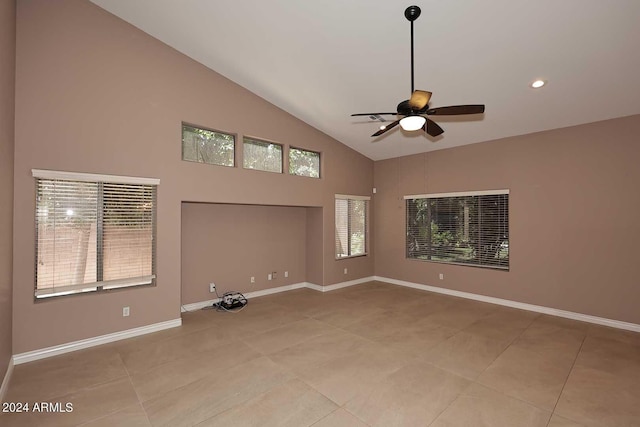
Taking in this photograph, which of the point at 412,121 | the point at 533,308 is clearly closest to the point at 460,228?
the point at 533,308

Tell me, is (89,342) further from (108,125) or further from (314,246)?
(314,246)

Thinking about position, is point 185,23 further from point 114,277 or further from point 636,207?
point 636,207

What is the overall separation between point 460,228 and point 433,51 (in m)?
3.93

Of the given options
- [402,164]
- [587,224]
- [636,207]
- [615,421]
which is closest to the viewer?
[615,421]

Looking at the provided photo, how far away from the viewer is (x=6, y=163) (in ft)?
10.0

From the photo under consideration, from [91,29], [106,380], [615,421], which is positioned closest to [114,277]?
[106,380]

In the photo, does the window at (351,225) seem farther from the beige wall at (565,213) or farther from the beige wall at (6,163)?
the beige wall at (6,163)

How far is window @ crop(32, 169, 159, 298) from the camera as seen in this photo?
3.65m

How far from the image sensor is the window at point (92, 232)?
3653 millimetres

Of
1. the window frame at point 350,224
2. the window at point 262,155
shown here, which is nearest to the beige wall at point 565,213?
the window frame at point 350,224

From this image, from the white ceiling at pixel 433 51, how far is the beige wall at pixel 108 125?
0.40m

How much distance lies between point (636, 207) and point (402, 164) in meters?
4.10

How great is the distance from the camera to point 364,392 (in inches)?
114

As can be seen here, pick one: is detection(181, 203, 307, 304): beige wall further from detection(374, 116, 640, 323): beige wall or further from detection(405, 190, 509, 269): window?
detection(374, 116, 640, 323): beige wall
